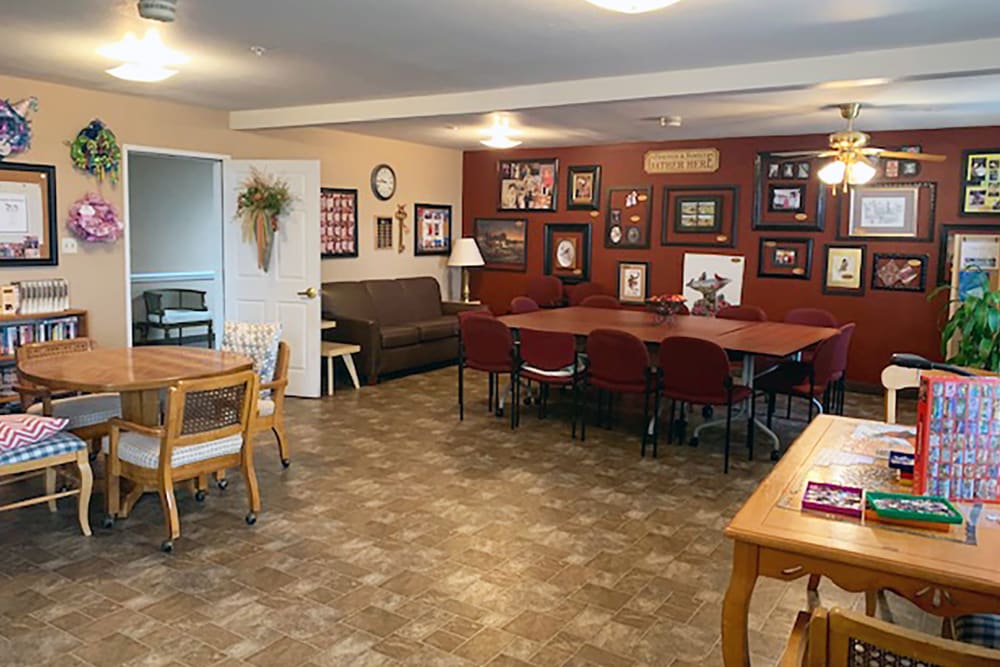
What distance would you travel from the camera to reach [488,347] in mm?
6023

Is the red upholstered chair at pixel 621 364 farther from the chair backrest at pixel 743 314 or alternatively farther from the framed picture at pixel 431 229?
the framed picture at pixel 431 229

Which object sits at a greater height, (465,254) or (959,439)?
(465,254)

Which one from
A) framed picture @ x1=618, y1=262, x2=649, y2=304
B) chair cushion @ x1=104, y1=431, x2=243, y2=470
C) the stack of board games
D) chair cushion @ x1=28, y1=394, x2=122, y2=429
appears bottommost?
chair cushion @ x1=104, y1=431, x2=243, y2=470

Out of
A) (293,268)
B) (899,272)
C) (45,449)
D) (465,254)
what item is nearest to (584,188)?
(465,254)

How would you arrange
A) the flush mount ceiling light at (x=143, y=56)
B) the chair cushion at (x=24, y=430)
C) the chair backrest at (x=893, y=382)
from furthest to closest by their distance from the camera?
the flush mount ceiling light at (x=143, y=56) → the chair cushion at (x=24, y=430) → the chair backrest at (x=893, y=382)

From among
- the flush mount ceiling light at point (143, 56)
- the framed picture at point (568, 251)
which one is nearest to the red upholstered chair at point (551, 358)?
the flush mount ceiling light at point (143, 56)

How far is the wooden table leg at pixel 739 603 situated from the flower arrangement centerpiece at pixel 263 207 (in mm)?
5818

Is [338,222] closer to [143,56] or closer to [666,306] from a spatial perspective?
[666,306]

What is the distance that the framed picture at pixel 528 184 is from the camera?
9367mm

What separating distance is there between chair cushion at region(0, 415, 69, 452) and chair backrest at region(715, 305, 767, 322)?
5356mm

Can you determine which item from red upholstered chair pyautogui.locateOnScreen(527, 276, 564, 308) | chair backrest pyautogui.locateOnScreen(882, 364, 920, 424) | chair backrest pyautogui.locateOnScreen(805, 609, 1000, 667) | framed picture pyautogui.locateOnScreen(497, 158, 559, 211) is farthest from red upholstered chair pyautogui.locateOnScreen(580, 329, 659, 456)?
framed picture pyautogui.locateOnScreen(497, 158, 559, 211)

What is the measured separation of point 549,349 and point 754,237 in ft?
11.4

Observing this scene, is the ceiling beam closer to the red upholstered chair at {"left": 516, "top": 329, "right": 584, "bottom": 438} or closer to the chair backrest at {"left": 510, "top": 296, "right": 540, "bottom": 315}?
the red upholstered chair at {"left": 516, "top": 329, "right": 584, "bottom": 438}

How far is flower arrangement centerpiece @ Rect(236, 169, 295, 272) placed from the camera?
22.6ft
